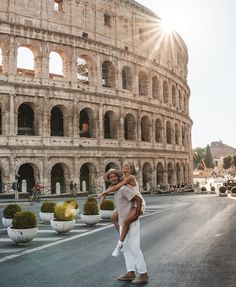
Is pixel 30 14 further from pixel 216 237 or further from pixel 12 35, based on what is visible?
pixel 216 237

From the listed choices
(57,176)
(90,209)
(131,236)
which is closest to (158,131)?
(57,176)

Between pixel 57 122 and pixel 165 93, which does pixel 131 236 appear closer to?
pixel 57 122

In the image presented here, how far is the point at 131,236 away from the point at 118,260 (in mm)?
1926

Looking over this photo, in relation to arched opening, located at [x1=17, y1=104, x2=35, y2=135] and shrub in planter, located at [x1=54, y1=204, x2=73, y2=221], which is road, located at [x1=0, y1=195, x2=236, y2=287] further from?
arched opening, located at [x1=17, y1=104, x2=35, y2=135]

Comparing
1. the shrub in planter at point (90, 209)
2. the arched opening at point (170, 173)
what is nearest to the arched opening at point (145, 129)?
the arched opening at point (170, 173)

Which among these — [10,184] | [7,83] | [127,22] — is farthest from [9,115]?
[127,22]

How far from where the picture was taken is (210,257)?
7867mm

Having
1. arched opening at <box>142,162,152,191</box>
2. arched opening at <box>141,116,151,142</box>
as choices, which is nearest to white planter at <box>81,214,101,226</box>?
arched opening at <box>142,162,152,191</box>

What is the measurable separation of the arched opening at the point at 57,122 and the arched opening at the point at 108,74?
217 inches

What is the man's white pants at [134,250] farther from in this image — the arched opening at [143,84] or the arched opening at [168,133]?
the arched opening at [168,133]

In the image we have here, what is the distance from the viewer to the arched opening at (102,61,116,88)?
109 ft

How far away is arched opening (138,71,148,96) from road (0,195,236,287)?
2625 centimetres

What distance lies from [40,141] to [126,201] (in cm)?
2242

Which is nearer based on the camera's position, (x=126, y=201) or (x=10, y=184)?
(x=126, y=201)
